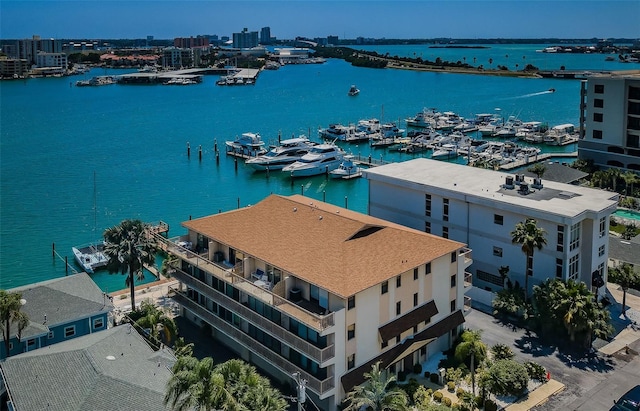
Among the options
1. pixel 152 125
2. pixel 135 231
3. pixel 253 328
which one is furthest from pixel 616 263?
pixel 152 125

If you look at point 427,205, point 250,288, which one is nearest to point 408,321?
point 250,288

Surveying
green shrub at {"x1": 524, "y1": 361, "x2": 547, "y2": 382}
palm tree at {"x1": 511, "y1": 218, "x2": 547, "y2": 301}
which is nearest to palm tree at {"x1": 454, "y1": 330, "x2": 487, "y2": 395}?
green shrub at {"x1": 524, "y1": 361, "x2": 547, "y2": 382}

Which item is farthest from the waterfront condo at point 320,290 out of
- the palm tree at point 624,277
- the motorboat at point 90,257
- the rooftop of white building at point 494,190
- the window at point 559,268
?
the motorboat at point 90,257

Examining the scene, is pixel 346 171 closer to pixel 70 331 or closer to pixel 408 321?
pixel 408 321

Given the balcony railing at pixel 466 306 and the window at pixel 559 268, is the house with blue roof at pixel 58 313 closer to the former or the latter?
the balcony railing at pixel 466 306

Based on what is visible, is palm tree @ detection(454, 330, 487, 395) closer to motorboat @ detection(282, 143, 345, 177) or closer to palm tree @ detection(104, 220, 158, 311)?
palm tree @ detection(104, 220, 158, 311)

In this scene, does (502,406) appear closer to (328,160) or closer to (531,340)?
(531,340)
